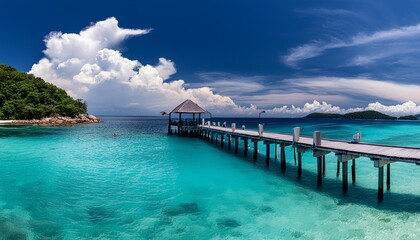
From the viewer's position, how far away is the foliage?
220 feet

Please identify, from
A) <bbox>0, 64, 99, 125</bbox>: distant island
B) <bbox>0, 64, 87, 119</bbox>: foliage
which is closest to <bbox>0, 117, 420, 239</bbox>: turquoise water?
<bbox>0, 64, 99, 125</bbox>: distant island

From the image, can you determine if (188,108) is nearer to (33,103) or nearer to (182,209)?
(182,209)

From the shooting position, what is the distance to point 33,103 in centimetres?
7175

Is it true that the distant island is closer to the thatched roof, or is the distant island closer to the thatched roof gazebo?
the thatched roof gazebo

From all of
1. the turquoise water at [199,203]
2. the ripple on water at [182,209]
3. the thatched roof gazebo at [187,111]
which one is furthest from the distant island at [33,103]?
the ripple on water at [182,209]

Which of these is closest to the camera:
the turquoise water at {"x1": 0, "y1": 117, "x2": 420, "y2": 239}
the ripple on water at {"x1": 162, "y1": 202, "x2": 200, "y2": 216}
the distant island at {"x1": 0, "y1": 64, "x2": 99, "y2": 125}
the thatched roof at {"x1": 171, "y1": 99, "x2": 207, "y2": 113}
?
the turquoise water at {"x1": 0, "y1": 117, "x2": 420, "y2": 239}

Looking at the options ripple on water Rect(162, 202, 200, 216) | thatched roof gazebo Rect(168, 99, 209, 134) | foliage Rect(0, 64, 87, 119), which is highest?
foliage Rect(0, 64, 87, 119)

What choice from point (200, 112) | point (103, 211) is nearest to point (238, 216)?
point (103, 211)

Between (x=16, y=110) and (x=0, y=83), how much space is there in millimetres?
13465

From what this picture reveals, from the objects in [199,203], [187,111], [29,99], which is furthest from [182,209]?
[29,99]

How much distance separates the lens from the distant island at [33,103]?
219 ft

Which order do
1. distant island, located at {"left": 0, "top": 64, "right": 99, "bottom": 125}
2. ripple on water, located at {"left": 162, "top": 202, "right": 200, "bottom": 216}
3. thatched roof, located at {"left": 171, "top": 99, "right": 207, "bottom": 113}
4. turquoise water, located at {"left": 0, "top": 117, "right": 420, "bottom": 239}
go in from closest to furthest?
turquoise water, located at {"left": 0, "top": 117, "right": 420, "bottom": 239}
ripple on water, located at {"left": 162, "top": 202, "right": 200, "bottom": 216}
thatched roof, located at {"left": 171, "top": 99, "right": 207, "bottom": 113}
distant island, located at {"left": 0, "top": 64, "right": 99, "bottom": 125}

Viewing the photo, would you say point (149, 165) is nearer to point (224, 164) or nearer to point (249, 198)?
point (224, 164)

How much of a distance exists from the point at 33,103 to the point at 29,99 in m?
1.46
